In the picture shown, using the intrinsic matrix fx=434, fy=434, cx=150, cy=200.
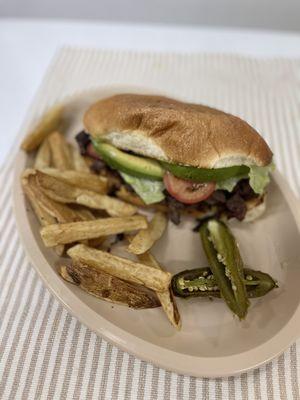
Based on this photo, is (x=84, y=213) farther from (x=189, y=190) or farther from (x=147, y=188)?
(x=189, y=190)

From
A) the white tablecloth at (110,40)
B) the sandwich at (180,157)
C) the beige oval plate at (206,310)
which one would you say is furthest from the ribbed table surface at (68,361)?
the white tablecloth at (110,40)

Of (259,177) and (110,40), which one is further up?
(110,40)

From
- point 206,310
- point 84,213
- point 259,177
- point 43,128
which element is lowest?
point 206,310

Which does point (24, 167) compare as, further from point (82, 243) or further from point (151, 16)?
point (151, 16)

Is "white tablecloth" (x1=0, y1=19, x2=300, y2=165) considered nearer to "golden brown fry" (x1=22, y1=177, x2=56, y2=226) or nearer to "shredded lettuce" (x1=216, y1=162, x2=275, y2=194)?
"golden brown fry" (x1=22, y1=177, x2=56, y2=226)

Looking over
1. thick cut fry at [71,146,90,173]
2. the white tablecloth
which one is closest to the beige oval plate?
thick cut fry at [71,146,90,173]

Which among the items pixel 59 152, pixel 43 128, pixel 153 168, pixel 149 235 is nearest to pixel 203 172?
pixel 153 168
